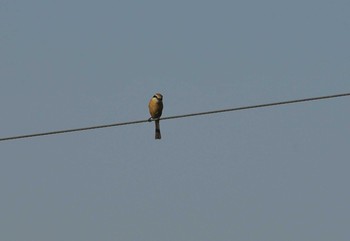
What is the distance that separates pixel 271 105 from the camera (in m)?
18.5

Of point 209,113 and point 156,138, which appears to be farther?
point 156,138

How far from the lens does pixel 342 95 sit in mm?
18234

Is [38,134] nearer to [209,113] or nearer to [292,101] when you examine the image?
[209,113]

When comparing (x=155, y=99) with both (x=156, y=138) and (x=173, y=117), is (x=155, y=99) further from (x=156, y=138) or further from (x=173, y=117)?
(x=173, y=117)

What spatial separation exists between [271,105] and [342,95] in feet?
3.80

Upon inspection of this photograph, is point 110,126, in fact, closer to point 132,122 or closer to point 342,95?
point 132,122

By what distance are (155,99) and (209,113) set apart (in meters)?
10.2

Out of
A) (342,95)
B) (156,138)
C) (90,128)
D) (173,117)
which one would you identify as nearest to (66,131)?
(90,128)

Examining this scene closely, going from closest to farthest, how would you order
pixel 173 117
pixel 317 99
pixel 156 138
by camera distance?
pixel 317 99 → pixel 173 117 → pixel 156 138

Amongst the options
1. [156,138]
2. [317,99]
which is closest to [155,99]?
[156,138]

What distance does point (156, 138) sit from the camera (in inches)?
1120

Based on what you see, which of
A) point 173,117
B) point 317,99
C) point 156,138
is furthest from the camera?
point 156,138

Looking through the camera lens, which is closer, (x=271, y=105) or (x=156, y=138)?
(x=271, y=105)

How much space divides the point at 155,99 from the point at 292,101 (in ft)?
36.0
